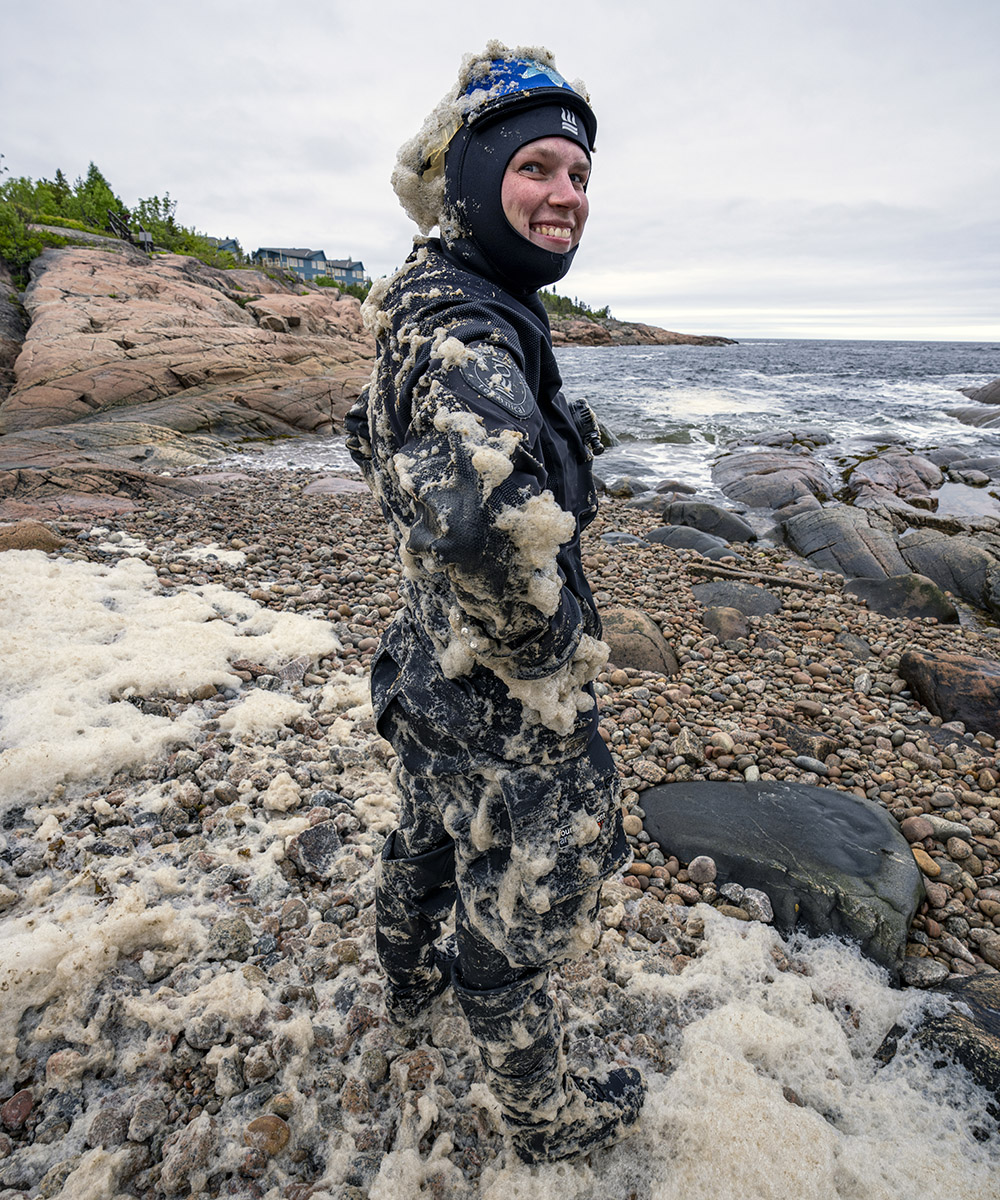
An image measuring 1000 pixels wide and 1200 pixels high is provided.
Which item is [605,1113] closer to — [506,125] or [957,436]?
[506,125]

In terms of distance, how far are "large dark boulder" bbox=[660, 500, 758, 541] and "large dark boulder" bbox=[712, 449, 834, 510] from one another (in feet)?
8.17

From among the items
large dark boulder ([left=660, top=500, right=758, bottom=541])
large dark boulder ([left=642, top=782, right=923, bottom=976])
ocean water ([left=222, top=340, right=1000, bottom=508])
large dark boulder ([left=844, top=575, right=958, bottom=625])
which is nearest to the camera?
large dark boulder ([left=642, top=782, right=923, bottom=976])

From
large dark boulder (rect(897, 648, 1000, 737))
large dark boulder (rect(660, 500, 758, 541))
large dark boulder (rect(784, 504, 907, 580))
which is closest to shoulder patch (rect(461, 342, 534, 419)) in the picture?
large dark boulder (rect(897, 648, 1000, 737))

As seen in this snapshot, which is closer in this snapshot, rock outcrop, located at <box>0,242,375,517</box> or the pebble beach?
the pebble beach

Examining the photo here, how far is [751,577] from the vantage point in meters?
7.48

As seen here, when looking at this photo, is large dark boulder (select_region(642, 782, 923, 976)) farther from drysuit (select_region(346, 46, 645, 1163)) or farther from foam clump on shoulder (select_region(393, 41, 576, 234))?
foam clump on shoulder (select_region(393, 41, 576, 234))

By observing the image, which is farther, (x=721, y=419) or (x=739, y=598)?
(x=721, y=419)

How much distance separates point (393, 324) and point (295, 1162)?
2378 mm

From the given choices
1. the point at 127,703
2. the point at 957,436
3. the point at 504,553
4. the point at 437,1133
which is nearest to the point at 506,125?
the point at 504,553

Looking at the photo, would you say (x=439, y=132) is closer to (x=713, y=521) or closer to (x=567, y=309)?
(x=713, y=521)

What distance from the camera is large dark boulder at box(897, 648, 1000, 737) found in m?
4.47

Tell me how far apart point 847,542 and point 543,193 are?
8.95m

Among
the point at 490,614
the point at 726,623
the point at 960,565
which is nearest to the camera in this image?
the point at 490,614

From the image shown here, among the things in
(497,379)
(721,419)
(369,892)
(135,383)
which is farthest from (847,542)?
(721,419)
